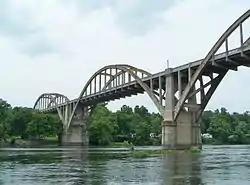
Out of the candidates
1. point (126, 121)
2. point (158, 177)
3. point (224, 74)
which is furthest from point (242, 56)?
point (126, 121)

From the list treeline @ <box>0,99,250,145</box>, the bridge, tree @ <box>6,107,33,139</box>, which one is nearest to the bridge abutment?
the bridge

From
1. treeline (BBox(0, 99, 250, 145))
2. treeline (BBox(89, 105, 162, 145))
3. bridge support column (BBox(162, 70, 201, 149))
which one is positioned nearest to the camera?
bridge support column (BBox(162, 70, 201, 149))

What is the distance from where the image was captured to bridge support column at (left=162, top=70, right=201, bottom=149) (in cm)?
8175

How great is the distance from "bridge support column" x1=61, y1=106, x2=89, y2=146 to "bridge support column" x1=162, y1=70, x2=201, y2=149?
75.9 meters

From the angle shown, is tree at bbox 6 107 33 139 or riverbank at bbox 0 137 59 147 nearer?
riverbank at bbox 0 137 59 147

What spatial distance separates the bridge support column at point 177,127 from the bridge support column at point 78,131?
75867 millimetres

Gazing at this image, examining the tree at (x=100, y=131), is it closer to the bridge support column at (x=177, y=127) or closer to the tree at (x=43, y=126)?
the tree at (x=43, y=126)

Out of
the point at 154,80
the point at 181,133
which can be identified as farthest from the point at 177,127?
the point at 154,80

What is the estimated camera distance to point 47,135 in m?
162

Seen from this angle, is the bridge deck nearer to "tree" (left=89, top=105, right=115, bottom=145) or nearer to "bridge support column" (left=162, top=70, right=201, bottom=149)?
"bridge support column" (left=162, top=70, right=201, bottom=149)

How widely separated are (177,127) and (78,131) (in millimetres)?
82622

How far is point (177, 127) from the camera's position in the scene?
83188 mm

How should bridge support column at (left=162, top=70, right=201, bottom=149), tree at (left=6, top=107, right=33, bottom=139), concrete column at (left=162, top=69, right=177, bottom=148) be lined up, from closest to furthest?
1. concrete column at (left=162, top=69, right=177, bottom=148)
2. bridge support column at (left=162, top=70, right=201, bottom=149)
3. tree at (left=6, top=107, right=33, bottom=139)

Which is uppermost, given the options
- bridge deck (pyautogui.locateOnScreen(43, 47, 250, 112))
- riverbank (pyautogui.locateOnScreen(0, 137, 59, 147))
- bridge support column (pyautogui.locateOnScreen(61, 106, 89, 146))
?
bridge deck (pyautogui.locateOnScreen(43, 47, 250, 112))
